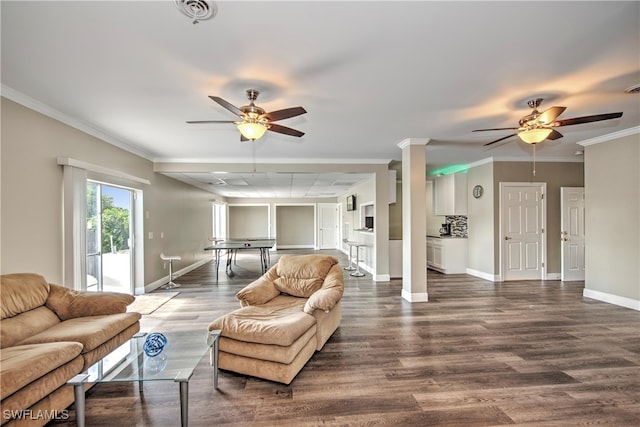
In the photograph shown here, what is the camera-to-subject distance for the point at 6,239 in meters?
2.65

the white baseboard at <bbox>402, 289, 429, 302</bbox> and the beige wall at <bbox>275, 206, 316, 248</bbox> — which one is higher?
the beige wall at <bbox>275, 206, 316, 248</bbox>

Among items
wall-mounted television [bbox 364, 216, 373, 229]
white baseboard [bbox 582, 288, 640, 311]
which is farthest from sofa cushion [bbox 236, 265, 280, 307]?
white baseboard [bbox 582, 288, 640, 311]

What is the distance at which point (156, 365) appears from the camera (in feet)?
6.47

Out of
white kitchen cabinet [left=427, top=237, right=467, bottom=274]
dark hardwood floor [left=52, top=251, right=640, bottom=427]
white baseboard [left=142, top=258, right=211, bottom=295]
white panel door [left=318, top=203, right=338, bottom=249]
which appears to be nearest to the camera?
dark hardwood floor [left=52, top=251, right=640, bottom=427]

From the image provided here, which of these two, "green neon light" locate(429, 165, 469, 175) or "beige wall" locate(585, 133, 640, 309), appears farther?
"green neon light" locate(429, 165, 469, 175)

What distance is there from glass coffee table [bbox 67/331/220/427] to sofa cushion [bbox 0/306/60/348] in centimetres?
72

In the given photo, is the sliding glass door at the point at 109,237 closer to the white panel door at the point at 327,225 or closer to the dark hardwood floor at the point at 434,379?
the dark hardwood floor at the point at 434,379

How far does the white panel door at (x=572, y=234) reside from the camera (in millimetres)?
5941

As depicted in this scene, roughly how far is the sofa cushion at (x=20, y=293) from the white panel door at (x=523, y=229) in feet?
23.4

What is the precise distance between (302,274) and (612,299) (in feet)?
15.6

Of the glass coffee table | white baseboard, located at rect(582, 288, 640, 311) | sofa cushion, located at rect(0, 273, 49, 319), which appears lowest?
white baseboard, located at rect(582, 288, 640, 311)

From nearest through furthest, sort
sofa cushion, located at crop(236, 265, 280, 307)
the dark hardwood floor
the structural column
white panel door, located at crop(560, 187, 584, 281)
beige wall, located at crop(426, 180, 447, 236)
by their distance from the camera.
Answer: the dark hardwood floor → sofa cushion, located at crop(236, 265, 280, 307) → the structural column → white panel door, located at crop(560, 187, 584, 281) → beige wall, located at crop(426, 180, 447, 236)

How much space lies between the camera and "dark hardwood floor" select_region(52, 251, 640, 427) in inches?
77.2

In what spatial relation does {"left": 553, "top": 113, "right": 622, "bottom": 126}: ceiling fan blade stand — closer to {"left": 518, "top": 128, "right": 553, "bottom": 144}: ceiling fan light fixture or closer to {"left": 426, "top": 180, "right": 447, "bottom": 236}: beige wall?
{"left": 518, "top": 128, "right": 553, "bottom": 144}: ceiling fan light fixture
